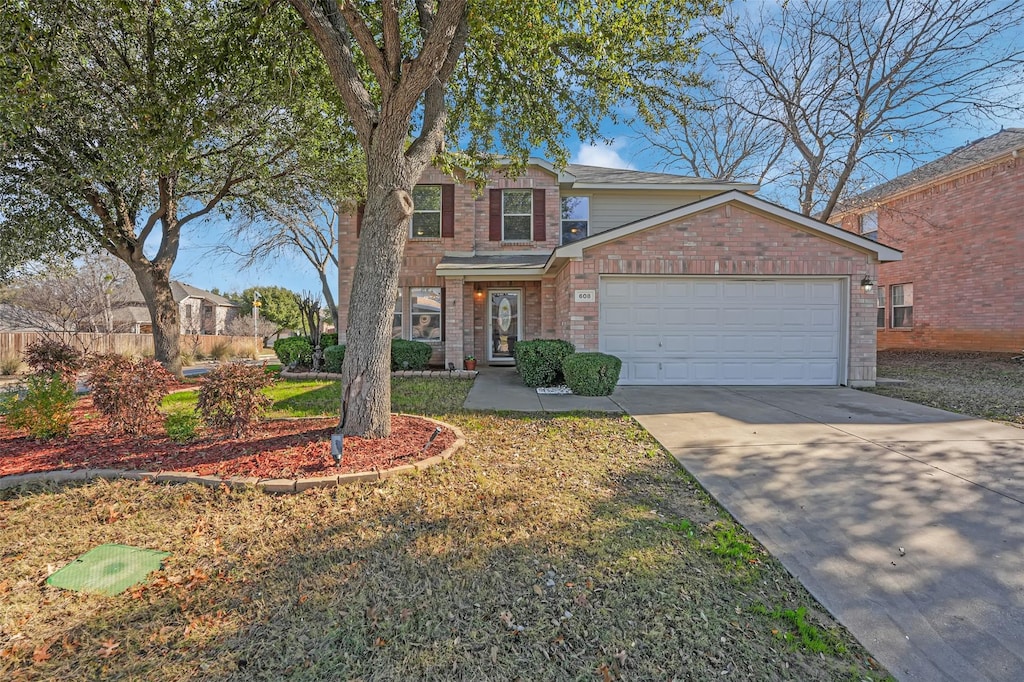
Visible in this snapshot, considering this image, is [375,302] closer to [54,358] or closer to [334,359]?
[54,358]

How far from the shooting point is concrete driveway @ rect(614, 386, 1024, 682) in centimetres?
216

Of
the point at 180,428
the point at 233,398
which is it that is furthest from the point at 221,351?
the point at 233,398

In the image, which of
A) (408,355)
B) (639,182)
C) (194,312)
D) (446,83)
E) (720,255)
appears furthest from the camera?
(194,312)

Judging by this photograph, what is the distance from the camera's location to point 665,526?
3189 mm

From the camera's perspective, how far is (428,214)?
518 inches

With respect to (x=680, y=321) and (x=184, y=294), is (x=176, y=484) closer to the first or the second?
(x=680, y=321)

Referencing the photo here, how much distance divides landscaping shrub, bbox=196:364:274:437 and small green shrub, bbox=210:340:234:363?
61.2 feet

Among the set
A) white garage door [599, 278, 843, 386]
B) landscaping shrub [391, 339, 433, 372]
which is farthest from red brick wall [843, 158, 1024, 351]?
landscaping shrub [391, 339, 433, 372]

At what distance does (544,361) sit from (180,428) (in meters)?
6.20

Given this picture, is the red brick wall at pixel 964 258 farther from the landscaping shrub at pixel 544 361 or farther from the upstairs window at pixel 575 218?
the landscaping shrub at pixel 544 361

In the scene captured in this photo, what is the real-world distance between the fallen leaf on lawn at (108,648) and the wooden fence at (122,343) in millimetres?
13633

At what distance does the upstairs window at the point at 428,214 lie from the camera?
1313cm

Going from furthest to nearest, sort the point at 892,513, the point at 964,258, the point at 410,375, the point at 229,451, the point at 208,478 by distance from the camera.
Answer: the point at 964,258 < the point at 410,375 < the point at 229,451 < the point at 208,478 < the point at 892,513

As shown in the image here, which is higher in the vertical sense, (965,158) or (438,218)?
(965,158)
